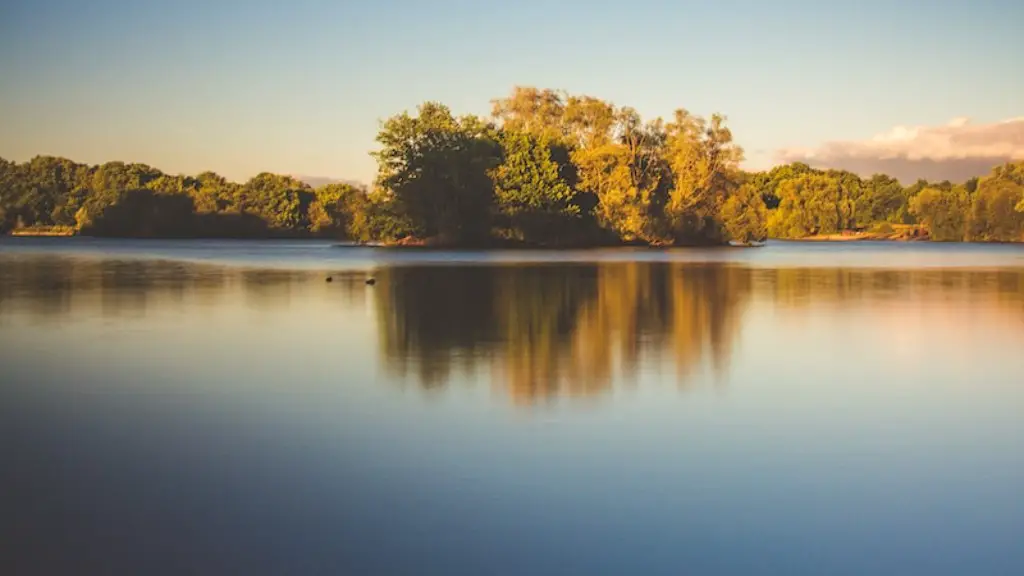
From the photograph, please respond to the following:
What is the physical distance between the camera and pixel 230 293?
979 inches

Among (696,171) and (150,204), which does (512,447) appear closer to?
(696,171)

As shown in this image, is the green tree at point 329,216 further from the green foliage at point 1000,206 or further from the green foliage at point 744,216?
the green foliage at point 1000,206

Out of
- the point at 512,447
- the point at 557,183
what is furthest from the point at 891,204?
the point at 512,447

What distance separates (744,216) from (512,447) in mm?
74157

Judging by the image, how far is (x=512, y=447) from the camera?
7238mm

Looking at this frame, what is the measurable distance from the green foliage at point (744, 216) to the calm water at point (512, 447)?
6050 cm

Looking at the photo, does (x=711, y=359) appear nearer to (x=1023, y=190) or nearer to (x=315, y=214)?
(x=1023, y=190)

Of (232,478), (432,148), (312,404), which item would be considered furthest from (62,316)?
(432,148)

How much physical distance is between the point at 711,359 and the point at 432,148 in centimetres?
5962

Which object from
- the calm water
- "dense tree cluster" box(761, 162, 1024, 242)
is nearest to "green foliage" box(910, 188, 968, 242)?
"dense tree cluster" box(761, 162, 1024, 242)

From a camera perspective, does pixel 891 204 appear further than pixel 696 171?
Yes

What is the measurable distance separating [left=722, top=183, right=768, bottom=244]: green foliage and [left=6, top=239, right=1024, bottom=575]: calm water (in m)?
60.5

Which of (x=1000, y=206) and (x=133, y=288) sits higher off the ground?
(x=1000, y=206)

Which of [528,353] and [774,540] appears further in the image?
[528,353]
